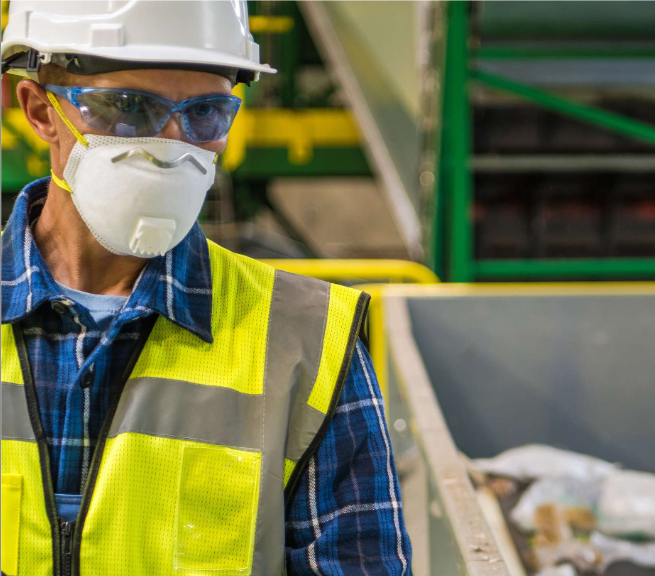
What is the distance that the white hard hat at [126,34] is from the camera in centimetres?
100

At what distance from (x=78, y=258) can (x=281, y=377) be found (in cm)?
36

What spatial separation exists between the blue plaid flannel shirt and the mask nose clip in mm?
42

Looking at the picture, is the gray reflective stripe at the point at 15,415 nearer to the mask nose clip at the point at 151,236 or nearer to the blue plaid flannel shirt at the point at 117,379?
the blue plaid flannel shirt at the point at 117,379

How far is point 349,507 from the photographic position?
107 centimetres

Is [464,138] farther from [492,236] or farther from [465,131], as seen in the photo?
[492,236]

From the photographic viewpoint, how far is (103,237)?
1.08 metres

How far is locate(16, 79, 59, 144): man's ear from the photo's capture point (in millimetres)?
1071

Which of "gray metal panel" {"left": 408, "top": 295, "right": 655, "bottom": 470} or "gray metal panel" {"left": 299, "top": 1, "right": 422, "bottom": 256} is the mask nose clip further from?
"gray metal panel" {"left": 299, "top": 1, "right": 422, "bottom": 256}

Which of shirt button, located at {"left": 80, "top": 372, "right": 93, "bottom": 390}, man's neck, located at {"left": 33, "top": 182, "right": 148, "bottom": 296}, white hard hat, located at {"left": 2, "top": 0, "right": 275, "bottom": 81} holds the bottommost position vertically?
shirt button, located at {"left": 80, "top": 372, "right": 93, "bottom": 390}

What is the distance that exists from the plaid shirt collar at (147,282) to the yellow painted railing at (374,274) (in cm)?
172

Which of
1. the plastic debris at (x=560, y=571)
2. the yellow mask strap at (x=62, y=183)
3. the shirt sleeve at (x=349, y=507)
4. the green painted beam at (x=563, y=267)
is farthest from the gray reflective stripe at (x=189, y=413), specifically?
the green painted beam at (x=563, y=267)

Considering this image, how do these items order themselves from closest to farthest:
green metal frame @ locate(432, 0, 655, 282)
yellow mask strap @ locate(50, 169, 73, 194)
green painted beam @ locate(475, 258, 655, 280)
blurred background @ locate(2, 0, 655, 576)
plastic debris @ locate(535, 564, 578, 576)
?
yellow mask strap @ locate(50, 169, 73, 194) → plastic debris @ locate(535, 564, 578, 576) → blurred background @ locate(2, 0, 655, 576) → green metal frame @ locate(432, 0, 655, 282) → green painted beam @ locate(475, 258, 655, 280)

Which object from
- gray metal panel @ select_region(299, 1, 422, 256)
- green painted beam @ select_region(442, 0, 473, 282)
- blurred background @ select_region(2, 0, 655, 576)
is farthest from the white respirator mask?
gray metal panel @ select_region(299, 1, 422, 256)

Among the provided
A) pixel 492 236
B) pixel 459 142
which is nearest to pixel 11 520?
pixel 459 142
